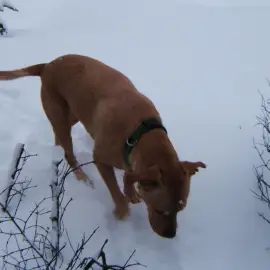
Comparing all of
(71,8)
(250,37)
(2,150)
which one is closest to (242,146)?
(2,150)

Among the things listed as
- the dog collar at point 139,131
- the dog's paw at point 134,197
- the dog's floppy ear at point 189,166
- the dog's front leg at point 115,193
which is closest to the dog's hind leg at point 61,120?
the dog's front leg at point 115,193

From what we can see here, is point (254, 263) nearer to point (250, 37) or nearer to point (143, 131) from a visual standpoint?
point (143, 131)

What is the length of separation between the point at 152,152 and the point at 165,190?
0.97 feet

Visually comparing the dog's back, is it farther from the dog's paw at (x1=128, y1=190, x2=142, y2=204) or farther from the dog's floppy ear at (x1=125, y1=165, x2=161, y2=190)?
the dog's floppy ear at (x1=125, y1=165, x2=161, y2=190)

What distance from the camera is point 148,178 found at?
2.83m

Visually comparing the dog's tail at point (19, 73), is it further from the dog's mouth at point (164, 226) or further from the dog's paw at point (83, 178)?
the dog's mouth at point (164, 226)

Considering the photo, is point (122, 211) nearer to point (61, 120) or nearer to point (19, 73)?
point (61, 120)

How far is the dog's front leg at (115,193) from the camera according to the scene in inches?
143

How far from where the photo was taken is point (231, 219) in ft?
11.9

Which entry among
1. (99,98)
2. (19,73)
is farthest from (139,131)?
(19,73)

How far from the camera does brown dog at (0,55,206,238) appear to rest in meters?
2.91

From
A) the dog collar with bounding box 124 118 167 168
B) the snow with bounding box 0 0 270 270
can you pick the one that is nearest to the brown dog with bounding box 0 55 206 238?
the dog collar with bounding box 124 118 167 168

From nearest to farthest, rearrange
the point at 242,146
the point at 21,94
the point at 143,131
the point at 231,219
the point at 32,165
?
the point at 143,131 → the point at 231,219 → the point at 32,165 → the point at 242,146 → the point at 21,94

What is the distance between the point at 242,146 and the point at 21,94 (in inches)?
103
